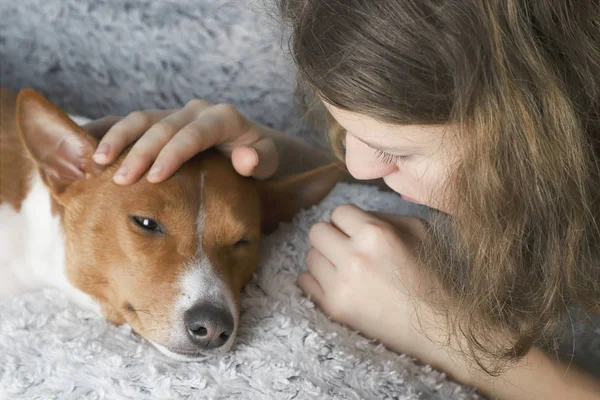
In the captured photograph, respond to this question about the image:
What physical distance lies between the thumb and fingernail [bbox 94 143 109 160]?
24 cm

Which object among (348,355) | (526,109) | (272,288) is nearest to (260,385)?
(348,355)

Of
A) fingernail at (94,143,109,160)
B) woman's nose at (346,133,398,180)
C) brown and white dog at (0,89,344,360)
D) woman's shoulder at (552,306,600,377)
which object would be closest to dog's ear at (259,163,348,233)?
brown and white dog at (0,89,344,360)

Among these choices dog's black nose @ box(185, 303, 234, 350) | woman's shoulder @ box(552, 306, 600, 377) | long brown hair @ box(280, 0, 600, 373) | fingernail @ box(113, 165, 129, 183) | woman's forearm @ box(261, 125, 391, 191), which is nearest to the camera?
long brown hair @ box(280, 0, 600, 373)

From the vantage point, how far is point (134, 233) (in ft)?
4.25

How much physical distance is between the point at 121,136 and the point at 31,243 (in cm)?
36

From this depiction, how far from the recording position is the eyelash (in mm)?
1144

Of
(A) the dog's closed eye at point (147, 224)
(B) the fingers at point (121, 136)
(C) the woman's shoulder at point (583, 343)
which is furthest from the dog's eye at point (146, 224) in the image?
(C) the woman's shoulder at point (583, 343)

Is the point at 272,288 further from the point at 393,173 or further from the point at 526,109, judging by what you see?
the point at 526,109

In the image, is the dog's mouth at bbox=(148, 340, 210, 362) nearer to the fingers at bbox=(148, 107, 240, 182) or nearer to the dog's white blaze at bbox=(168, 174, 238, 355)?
the dog's white blaze at bbox=(168, 174, 238, 355)

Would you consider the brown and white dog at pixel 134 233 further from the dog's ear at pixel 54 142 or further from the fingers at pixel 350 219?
the fingers at pixel 350 219

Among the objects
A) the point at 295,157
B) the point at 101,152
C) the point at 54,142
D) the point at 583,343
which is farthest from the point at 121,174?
the point at 583,343

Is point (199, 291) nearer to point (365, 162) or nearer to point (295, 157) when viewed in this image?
point (365, 162)

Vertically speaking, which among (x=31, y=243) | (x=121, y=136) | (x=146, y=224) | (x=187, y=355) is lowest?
(x=31, y=243)

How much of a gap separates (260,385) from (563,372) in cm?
59
